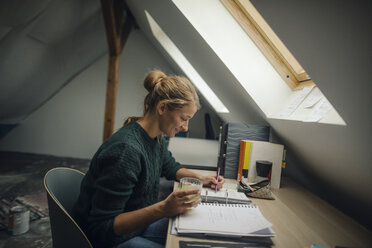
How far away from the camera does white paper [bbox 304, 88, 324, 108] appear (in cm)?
124

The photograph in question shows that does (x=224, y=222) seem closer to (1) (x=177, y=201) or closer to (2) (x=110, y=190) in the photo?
(1) (x=177, y=201)

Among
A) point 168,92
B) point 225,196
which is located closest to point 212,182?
point 225,196

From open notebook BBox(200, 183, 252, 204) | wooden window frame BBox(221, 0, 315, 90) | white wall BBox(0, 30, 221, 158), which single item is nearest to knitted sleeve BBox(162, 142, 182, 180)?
open notebook BBox(200, 183, 252, 204)

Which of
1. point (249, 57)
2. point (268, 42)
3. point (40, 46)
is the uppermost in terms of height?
point (40, 46)

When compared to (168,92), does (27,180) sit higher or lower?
lower

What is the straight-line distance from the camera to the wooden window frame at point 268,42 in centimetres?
153

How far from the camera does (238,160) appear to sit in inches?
64.0

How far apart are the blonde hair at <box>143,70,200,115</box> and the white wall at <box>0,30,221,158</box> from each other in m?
3.91

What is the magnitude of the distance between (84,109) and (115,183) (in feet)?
15.4

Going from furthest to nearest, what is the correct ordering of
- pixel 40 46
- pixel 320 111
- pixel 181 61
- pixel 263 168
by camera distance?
pixel 181 61 → pixel 40 46 → pixel 263 168 → pixel 320 111

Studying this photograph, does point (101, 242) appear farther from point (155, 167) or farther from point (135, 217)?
point (155, 167)

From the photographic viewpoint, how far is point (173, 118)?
1.16 m

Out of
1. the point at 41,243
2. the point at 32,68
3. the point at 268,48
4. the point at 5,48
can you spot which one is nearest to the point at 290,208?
the point at 268,48

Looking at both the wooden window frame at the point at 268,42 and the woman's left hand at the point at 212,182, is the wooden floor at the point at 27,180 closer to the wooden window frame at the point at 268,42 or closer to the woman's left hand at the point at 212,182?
the woman's left hand at the point at 212,182
